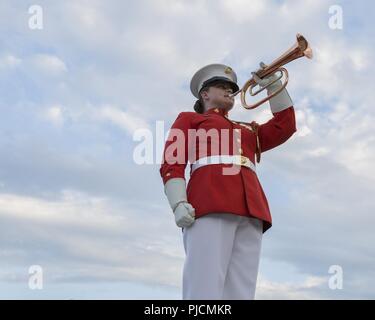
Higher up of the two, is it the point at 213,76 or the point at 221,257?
the point at 213,76

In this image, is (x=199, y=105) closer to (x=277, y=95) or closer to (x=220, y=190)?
(x=277, y=95)

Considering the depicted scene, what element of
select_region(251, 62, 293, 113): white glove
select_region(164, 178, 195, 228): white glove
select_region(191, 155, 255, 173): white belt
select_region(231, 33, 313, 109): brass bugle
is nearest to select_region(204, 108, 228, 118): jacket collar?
select_region(231, 33, 313, 109): brass bugle

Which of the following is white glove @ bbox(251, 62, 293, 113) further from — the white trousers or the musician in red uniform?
the white trousers

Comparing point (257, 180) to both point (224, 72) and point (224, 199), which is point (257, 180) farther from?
point (224, 72)

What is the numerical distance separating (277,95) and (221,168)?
916 millimetres

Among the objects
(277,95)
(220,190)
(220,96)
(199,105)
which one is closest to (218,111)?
(220,96)

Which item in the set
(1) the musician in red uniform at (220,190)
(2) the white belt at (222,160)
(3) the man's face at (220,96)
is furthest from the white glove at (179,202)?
(3) the man's face at (220,96)

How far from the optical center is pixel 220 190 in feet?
15.9

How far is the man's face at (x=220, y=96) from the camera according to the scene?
17.8 feet

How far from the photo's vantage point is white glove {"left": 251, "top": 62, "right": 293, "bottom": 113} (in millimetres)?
5379

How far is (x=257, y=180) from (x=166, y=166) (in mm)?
779
